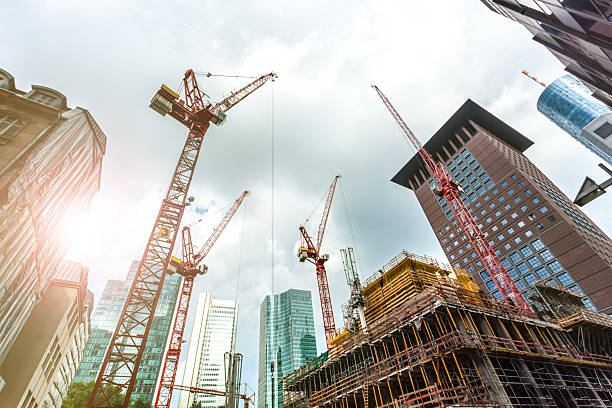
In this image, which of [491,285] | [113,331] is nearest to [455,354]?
[491,285]

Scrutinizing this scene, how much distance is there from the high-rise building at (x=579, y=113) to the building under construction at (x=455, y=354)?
278 ft

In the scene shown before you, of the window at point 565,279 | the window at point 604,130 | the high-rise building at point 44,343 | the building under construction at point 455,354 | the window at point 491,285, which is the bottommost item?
the building under construction at point 455,354

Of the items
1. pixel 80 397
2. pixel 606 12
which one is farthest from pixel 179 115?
pixel 80 397

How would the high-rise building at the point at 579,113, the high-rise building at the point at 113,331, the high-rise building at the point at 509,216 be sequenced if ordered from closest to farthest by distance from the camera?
1. the high-rise building at the point at 509,216
2. the high-rise building at the point at 579,113
3. the high-rise building at the point at 113,331

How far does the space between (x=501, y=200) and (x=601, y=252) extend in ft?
70.5

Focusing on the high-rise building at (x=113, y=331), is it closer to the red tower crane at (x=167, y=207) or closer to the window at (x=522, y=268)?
the red tower crane at (x=167, y=207)

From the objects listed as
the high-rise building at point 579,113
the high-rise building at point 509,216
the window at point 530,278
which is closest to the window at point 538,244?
the high-rise building at point 509,216

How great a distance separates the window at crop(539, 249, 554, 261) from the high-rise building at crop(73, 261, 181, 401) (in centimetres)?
12213

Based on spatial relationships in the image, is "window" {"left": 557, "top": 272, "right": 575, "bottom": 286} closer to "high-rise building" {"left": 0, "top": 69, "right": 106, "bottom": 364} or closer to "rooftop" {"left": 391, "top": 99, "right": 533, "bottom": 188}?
"rooftop" {"left": 391, "top": 99, "right": 533, "bottom": 188}

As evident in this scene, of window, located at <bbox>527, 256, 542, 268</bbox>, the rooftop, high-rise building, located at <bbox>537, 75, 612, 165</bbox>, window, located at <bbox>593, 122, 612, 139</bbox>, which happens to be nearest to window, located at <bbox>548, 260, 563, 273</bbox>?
window, located at <bbox>527, 256, 542, 268</bbox>

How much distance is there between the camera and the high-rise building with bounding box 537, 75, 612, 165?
8119 cm

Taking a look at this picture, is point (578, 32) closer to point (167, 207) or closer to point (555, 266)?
point (167, 207)

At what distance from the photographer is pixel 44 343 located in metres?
28.4

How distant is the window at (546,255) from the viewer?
5897cm
